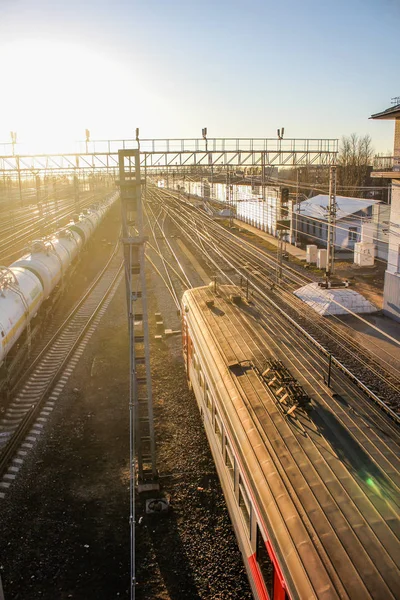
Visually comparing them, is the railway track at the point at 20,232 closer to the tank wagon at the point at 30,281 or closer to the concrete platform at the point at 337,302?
the tank wagon at the point at 30,281

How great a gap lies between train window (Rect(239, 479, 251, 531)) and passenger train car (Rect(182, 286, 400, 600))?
2cm

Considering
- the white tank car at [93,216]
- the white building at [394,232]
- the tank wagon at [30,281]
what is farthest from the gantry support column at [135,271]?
the white tank car at [93,216]

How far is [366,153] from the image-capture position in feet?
275

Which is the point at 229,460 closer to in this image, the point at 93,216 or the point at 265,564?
the point at 265,564

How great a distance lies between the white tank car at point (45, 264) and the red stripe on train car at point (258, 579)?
1762 cm

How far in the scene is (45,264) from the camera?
2378 cm

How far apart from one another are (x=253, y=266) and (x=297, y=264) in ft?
22.4

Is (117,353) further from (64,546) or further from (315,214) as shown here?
(315,214)

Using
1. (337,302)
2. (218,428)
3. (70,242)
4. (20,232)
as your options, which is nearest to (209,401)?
(218,428)

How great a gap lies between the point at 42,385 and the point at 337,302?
1477 centimetres

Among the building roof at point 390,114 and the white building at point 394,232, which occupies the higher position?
the building roof at point 390,114

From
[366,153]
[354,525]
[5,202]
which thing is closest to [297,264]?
[354,525]

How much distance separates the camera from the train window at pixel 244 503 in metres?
7.33

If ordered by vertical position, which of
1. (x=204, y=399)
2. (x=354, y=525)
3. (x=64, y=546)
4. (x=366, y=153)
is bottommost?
(x=64, y=546)
